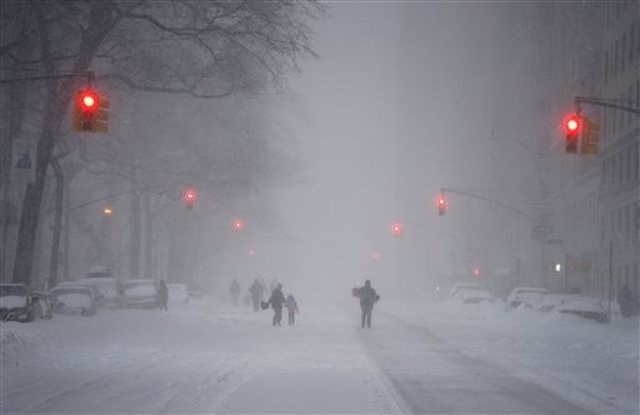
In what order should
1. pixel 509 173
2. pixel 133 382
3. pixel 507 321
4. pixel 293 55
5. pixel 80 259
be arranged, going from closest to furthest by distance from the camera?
pixel 133 382 < pixel 293 55 < pixel 507 321 < pixel 80 259 < pixel 509 173

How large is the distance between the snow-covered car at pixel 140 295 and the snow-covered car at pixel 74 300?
9.21m

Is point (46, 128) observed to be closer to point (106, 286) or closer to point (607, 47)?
point (106, 286)

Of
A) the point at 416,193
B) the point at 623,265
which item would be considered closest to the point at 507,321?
the point at 623,265

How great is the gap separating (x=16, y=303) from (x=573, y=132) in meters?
17.8

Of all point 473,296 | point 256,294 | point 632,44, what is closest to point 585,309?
point 256,294

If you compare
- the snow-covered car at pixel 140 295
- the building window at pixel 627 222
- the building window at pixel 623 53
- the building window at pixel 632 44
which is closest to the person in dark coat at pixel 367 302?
the snow-covered car at pixel 140 295

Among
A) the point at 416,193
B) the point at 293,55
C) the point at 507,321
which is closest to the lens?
the point at 293,55

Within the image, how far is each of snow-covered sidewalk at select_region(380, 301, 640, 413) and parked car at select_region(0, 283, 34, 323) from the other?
519 inches

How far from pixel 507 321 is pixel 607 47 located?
39096 millimetres

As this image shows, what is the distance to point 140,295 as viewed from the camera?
184 feet

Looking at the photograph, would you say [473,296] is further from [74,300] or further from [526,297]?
[74,300]

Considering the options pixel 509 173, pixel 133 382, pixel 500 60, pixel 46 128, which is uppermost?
pixel 500 60

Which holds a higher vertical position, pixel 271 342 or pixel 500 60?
pixel 500 60

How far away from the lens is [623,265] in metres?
71.1
